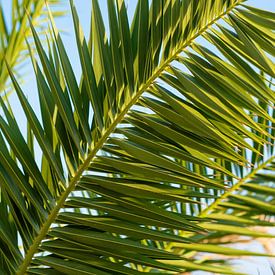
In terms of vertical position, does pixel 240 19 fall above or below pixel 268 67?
above

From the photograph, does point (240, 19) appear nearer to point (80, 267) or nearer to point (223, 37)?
point (223, 37)

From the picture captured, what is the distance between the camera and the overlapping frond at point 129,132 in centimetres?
82

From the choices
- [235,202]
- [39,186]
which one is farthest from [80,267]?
[235,202]

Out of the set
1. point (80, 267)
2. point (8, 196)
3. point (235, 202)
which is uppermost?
point (235, 202)

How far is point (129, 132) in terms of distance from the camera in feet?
2.77

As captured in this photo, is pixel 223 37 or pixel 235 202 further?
pixel 235 202

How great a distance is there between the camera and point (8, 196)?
0.84 m

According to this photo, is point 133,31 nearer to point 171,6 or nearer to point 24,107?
point 171,6

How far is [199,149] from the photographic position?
831 mm

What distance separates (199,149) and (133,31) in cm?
20

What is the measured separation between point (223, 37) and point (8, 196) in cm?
38

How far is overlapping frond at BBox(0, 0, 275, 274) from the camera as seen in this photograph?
82 cm

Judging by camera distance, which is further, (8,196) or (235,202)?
(235,202)

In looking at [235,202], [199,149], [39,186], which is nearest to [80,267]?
[39,186]
